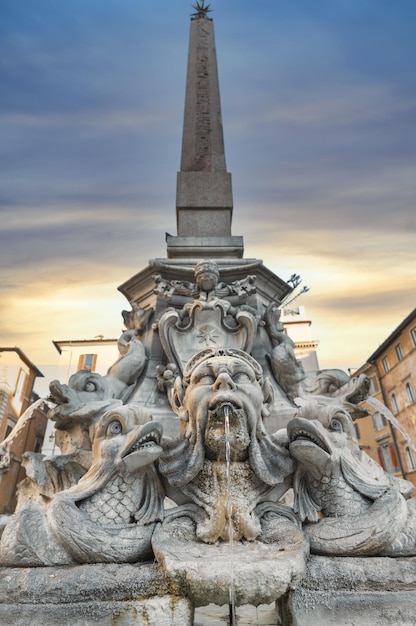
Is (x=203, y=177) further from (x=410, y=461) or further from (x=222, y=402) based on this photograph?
(x=410, y=461)

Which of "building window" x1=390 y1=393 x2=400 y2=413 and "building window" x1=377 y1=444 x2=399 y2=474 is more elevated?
"building window" x1=390 y1=393 x2=400 y2=413

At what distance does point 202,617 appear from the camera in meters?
2.23

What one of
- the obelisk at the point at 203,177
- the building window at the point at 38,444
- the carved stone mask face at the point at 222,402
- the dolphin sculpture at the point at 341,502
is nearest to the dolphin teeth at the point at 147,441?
the carved stone mask face at the point at 222,402

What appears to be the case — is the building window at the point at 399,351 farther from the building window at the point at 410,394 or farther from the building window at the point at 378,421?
the building window at the point at 378,421

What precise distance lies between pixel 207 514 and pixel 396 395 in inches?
904

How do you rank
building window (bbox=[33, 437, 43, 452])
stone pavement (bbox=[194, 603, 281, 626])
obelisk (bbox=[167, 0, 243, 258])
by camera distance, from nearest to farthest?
stone pavement (bbox=[194, 603, 281, 626]) → obelisk (bbox=[167, 0, 243, 258]) → building window (bbox=[33, 437, 43, 452])

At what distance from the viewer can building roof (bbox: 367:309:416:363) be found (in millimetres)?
20391

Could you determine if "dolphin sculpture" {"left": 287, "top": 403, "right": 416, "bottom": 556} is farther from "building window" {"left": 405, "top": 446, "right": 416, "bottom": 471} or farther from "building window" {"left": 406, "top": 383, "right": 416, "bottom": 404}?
"building window" {"left": 406, "top": 383, "right": 416, "bottom": 404}

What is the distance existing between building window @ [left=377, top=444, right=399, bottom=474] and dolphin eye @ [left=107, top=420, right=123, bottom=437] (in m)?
22.9

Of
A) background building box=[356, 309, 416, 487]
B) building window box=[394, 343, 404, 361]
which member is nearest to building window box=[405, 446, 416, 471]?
background building box=[356, 309, 416, 487]

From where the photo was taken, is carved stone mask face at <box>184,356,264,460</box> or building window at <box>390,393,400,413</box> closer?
carved stone mask face at <box>184,356,264,460</box>

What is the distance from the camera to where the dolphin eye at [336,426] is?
8.59 ft

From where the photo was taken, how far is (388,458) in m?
22.6

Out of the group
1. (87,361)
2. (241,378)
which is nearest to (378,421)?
(87,361)
